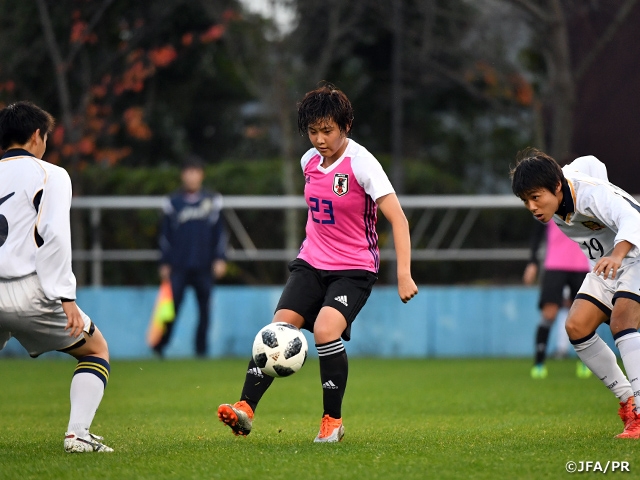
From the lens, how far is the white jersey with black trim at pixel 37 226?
493 cm

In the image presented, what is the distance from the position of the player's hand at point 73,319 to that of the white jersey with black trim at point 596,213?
2725 mm

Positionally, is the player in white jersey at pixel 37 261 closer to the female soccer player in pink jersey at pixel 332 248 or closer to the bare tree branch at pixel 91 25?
the female soccer player in pink jersey at pixel 332 248

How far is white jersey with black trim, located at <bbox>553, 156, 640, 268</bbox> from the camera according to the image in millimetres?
5559

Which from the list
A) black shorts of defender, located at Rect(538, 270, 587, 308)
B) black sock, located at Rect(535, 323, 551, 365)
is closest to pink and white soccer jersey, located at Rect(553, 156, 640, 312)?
black shorts of defender, located at Rect(538, 270, 587, 308)

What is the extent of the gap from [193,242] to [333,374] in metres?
7.63

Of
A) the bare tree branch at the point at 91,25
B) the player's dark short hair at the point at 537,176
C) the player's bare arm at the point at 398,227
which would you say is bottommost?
the player's bare arm at the point at 398,227

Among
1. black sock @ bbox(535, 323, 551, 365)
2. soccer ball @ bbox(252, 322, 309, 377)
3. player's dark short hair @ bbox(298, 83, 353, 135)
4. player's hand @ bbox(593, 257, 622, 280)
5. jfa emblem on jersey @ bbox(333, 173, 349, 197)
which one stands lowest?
black sock @ bbox(535, 323, 551, 365)

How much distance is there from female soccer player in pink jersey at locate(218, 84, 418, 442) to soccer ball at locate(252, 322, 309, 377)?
127 millimetres

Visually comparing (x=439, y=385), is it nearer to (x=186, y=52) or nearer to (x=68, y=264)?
(x=68, y=264)

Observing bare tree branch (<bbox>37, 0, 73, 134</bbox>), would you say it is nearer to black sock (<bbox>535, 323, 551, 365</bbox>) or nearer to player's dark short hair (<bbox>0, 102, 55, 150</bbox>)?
black sock (<bbox>535, 323, 551, 365</bbox>)

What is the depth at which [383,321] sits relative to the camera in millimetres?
14047

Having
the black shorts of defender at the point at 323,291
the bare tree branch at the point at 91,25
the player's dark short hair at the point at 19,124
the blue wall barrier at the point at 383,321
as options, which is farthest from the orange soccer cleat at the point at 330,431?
the bare tree branch at the point at 91,25

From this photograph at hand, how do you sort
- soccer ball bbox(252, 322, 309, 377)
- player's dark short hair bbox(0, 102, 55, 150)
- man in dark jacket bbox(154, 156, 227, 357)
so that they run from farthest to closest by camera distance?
man in dark jacket bbox(154, 156, 227, 357), soccer ball bbox(252, 322, 309, 377), player's dark short hair bbox(0, 102, 55, 150)

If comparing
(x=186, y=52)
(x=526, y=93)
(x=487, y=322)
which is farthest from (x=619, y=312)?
(x=186, y=52)
